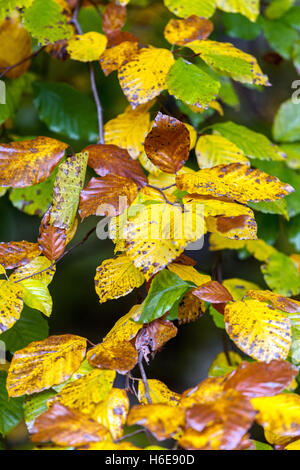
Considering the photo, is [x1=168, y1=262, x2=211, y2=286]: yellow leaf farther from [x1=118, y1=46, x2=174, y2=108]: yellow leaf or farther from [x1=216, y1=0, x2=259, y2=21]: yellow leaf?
[x1=216, y1=0, x2=259, y2=21]: yellow leaf

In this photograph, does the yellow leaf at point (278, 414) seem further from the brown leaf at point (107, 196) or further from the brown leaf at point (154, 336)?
the brown leaf at point (107, 196)

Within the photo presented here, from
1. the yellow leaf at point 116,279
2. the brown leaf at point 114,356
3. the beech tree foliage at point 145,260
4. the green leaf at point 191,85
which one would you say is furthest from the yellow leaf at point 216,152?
the brown leaf at point 114,356

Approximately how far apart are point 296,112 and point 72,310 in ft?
2.53

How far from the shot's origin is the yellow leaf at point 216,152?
0.66 m

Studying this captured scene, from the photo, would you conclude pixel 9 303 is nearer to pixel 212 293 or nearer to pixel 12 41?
pixel 212 293

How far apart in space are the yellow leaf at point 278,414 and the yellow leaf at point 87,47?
54 centimetres

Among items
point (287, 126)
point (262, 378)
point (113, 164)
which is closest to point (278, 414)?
point (262, 378)

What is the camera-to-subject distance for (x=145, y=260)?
445mm

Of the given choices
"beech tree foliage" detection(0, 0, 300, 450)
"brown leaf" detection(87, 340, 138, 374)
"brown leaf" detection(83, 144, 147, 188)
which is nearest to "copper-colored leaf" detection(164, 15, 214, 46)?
"beech tree foliage" detection(0, 0, 300, 450)

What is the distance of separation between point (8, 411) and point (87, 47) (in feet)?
1.82

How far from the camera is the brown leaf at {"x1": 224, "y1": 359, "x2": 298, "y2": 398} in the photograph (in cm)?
39
